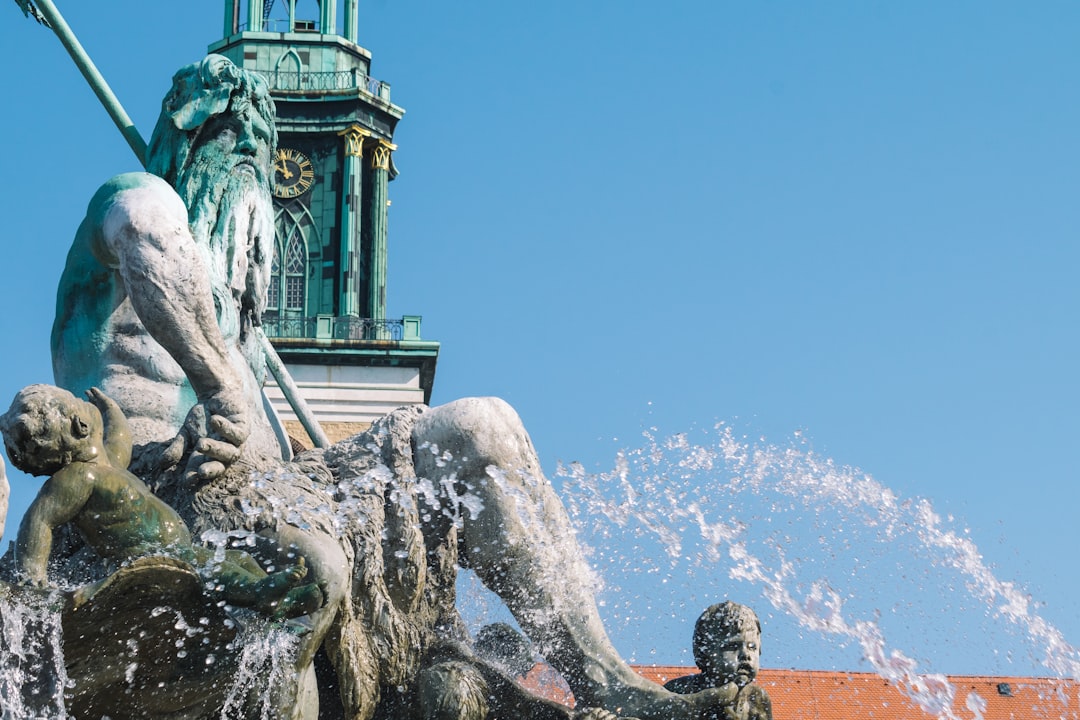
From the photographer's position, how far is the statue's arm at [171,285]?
6.00 metres

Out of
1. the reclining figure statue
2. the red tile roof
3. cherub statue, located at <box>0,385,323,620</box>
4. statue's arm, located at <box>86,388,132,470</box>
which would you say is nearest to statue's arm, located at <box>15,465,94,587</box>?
cherub statue, located at <box>0,385,323,620</box>

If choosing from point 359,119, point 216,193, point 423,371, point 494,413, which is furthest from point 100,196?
point 359,119

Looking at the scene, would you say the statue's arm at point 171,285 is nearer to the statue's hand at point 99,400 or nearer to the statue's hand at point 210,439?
the statue's hand at point 210,439

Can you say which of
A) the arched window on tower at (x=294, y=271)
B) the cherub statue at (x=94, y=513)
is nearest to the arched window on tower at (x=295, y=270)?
the arched window on tower at (x=294, y=271)

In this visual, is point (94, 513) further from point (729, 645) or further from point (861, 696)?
point (861, 696)

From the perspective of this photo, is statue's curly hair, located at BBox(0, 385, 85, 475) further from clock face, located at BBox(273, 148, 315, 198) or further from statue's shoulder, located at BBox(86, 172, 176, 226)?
clock face, located at BBox(273, 148, 315, 198)

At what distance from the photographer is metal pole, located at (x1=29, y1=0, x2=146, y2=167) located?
24.0 feet

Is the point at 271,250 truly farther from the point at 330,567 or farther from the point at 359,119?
the point at 359,119

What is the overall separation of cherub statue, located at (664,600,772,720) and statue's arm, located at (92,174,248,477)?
148 cm

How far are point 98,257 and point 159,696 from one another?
5.24 ft

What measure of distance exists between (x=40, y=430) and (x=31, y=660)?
58 centimetres

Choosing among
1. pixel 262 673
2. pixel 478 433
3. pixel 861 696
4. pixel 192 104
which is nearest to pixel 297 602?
pixel 262 673

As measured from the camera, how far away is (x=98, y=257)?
6.34 metres

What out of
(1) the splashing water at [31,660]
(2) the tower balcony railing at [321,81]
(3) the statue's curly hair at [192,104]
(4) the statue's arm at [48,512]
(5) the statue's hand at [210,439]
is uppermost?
(2) the tower balcony railing at [321,81]
